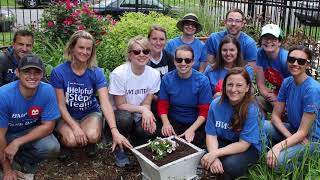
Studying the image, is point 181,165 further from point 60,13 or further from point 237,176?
point 60,13

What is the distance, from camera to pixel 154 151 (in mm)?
3482

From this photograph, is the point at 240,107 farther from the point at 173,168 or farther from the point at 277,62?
the point at 277,62

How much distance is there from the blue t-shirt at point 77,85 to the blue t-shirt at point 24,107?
237 millimetres

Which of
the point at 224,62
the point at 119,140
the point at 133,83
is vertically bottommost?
the point at 119,140

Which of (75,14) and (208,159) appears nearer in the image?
(208,159)

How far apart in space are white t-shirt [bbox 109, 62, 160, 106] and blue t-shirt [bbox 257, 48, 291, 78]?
1345 mm

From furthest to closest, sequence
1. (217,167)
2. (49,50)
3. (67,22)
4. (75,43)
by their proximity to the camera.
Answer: (67,22) < (49,50) < (75,43) < (217,167)

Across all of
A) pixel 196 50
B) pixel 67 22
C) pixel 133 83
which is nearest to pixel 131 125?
pixel 133 83

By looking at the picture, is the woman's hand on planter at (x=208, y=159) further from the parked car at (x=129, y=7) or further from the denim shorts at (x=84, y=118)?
the parked car at (x=129, y=7)

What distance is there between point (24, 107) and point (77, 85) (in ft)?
2.03

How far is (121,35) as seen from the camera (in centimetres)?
687

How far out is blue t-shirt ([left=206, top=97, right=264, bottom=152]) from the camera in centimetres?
353

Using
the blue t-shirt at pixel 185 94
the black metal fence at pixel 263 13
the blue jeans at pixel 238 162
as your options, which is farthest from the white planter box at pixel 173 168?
the black metal fence at pixel 263 13

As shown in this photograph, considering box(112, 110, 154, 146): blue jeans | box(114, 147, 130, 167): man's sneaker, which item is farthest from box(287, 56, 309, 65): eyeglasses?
box(114, 147, 130, 167): man's sneaker
